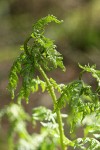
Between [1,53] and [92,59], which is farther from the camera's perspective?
[1,53]

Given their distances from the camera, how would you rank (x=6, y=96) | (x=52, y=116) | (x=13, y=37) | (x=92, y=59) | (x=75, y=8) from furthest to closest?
(x=75, y=8), (x=13, y=37), (x=92, y=59), (x=6, y=96), (x=52, y=116)

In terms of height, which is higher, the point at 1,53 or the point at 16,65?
the point at 1,53

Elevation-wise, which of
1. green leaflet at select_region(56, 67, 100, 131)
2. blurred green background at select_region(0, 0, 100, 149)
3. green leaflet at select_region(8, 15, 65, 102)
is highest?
blurred green background at select_region(0, 0, 100, 149)

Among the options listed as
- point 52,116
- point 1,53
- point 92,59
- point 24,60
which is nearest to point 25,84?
point 24,60

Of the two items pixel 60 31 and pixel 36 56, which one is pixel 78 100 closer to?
pixel 36 56

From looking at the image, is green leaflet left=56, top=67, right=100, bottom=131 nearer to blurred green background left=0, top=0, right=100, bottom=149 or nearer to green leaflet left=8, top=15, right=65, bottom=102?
green leaflet left=8, top=15, right=65, bottom=102

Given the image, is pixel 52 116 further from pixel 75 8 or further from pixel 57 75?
pixel 75 8

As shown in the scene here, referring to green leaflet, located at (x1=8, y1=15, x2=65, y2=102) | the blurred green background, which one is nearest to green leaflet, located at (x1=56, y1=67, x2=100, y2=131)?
green leaflet, located at (x1=8, y1=15, x2=65, y2=102)

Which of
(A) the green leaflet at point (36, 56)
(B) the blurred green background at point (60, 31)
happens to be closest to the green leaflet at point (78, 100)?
(A) the green leaflet at point (36, 56)
